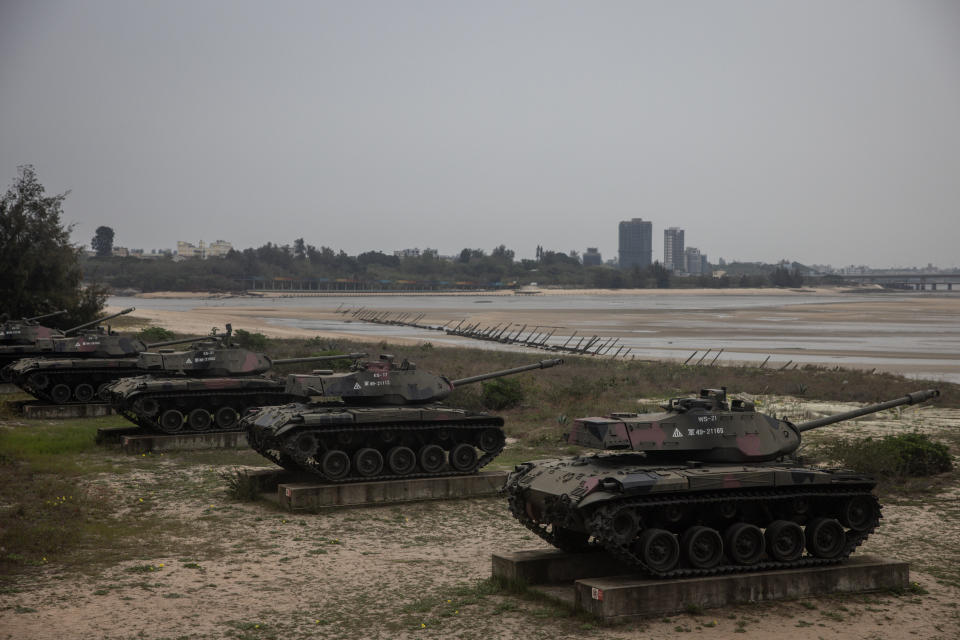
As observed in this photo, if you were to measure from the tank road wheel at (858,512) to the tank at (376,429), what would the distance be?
6596 mm

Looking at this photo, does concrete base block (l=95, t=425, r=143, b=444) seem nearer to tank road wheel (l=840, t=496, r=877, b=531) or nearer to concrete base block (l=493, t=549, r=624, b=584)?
concrete base block (l=493, t=549, r=624, b=584)

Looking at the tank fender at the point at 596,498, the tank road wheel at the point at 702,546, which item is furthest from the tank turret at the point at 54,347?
the tank road wheel at the point at 702,546

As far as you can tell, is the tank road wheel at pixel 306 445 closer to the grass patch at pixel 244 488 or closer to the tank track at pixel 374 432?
the tank track at pixel 374 432

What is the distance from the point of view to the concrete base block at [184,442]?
21.8 meters

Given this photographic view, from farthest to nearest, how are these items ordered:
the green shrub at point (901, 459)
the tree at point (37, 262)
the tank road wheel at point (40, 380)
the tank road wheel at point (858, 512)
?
the tree at point (37, 262) → the tank road wheel at point (40, 380) → the green shrub at point (901, 459) → the tank road wheel at point (858, 512)

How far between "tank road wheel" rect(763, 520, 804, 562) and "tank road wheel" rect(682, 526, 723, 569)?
680 millimetres

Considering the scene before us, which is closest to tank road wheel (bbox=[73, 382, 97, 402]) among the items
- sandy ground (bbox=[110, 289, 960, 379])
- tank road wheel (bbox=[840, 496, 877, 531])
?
tank road wheel (bbox=[840, 496, 877, 531])

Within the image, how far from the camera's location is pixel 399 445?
1756 centimetres

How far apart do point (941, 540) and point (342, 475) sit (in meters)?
9.39

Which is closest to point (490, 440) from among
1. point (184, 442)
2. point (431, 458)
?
point (431, 458)

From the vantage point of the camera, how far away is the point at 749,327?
72.1 meters

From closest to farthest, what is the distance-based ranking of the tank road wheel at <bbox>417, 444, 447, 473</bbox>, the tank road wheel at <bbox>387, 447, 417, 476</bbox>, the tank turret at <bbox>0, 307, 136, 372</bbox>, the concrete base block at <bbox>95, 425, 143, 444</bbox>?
the tank road wheel at <bbox>387, 447, 417, 476</bbox>
the tank road wheel at <bbox>417, 444, 447, 473</bbox>
the concrete base block at <bbox>95, 425, 143, 444</bbox>
the tank turret at <bbox>0, 307, 136, 372</bbox>

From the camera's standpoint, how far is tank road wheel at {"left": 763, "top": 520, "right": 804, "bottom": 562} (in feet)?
37.8

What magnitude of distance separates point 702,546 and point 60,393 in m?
22.4
